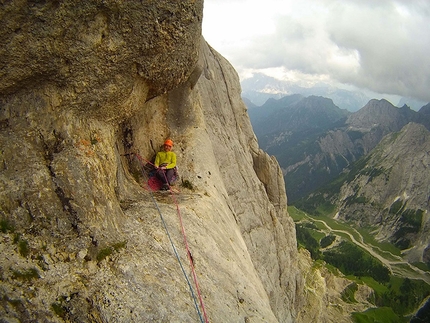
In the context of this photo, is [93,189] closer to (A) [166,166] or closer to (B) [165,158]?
(A) [166,166]

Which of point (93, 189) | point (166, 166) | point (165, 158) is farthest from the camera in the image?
point (165, 158)

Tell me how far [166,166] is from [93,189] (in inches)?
249

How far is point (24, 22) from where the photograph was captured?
1005cm

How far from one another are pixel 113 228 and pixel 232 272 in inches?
238

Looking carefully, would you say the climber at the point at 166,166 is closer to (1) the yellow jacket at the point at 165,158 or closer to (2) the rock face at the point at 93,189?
(1) the yellow jacket at the point at 165,158

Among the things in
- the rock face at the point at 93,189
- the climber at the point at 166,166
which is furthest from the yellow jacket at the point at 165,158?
the rock face at the point at 93,189

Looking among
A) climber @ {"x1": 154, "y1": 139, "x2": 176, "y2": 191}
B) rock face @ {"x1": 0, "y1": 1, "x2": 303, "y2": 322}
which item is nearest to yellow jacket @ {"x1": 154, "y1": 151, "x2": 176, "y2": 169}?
climber @ {"x1": 154, "y1": 139, "x2": 176, "y2": 191}

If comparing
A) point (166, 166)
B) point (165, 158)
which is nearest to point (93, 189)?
point (166, 166)

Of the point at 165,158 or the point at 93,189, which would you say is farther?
the point at 165,158

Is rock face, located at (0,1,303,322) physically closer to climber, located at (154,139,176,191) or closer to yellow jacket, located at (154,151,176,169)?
climber, located at (154,139,176,191)

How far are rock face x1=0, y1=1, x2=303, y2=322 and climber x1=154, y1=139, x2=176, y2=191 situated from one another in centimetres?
113

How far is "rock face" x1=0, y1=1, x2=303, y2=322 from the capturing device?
9.44 metres

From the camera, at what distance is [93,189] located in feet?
38.1

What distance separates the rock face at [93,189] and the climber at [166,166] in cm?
113
